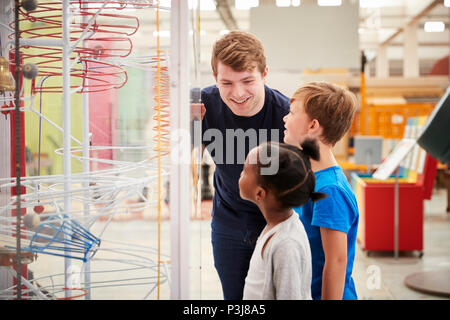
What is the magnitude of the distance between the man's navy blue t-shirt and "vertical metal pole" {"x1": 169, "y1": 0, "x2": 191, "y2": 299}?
154mm

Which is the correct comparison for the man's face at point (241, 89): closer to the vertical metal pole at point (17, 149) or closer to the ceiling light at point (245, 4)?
the ceiling light at point (245, 4)

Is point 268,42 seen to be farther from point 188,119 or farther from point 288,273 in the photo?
point 288,273

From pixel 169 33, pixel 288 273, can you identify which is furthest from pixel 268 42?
pixel 288 273

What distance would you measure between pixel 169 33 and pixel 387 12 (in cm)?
869

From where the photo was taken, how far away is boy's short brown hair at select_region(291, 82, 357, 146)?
120 centimetres

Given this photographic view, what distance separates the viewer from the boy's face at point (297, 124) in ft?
4.00

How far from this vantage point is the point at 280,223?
108cm

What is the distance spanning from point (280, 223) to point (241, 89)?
407 millimetres

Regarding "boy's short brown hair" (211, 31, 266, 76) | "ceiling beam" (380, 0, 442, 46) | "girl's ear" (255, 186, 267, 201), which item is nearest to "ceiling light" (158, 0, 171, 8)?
"boy's short brown hair" (211, 31, 266, 76)

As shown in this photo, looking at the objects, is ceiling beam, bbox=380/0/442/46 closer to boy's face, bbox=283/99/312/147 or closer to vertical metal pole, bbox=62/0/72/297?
boy's face, bbox=283/99/312/147

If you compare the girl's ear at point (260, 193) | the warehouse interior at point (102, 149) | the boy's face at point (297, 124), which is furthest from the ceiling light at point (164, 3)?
the girl's ear at point (260, 193)

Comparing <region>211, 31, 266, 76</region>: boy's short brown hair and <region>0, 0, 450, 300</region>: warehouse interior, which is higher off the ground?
<region>211, 31, 266, 76</region>: boy's short brown hair

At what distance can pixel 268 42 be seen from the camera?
144 cm

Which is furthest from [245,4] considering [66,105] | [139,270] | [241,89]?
[139,270]
